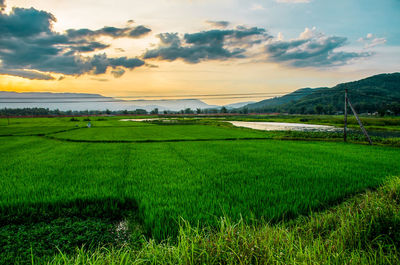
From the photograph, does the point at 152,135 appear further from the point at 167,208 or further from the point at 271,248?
the point at 271,248

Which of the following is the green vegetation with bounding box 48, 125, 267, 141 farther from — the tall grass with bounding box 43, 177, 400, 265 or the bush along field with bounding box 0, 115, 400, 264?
the tall grass with bounding box 43, 177, 400, 265

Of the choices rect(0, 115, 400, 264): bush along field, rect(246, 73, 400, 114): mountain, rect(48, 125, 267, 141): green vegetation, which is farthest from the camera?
rect(246, 73, 400, 114): mountain

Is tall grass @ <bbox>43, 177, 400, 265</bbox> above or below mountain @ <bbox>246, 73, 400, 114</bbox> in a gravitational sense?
below

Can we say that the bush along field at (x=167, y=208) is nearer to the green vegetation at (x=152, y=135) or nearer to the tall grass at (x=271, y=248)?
the tall grass at (x=271, y=248)

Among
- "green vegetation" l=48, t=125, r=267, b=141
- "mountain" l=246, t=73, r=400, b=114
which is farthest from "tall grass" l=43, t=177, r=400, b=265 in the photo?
"mountain" l=246, t=73, r=400, b=114

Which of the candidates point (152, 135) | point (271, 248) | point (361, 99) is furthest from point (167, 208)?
point (361, 99)

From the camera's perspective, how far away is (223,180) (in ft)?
22.9

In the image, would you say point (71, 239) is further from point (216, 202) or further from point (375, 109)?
point (375, 109)

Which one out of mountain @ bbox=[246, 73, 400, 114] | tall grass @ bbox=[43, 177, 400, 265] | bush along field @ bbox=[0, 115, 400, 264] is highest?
mountain @ bbox=[246, 73, 400, 114]

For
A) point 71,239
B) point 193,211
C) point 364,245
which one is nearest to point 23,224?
point 71,239

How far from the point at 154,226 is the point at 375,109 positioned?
121351mm

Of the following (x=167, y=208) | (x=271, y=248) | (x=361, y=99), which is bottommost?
(x=167, y=208)

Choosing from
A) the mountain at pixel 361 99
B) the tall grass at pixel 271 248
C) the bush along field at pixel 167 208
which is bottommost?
the bush along field at pixel 167 208

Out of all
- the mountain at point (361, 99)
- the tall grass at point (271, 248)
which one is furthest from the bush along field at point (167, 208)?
the mountain at point (361, 99)
